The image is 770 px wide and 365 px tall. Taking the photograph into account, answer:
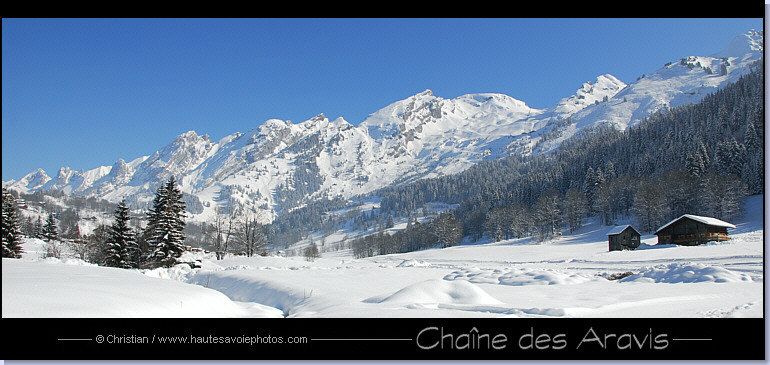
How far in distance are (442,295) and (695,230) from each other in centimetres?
5729

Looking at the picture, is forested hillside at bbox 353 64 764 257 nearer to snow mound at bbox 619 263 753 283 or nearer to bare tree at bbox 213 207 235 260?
snow mound at bbox 619 263 753 283

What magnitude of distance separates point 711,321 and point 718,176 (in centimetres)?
7564

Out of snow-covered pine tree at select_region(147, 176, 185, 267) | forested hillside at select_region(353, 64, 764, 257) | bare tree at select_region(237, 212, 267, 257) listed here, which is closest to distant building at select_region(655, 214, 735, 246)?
forested hillside at select_region(353, 64, 764, 257)

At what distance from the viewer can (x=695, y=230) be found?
54.3m

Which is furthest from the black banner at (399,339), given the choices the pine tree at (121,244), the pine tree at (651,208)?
the pine tree at (651,208)

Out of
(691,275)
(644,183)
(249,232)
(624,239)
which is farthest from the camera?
(644,183)

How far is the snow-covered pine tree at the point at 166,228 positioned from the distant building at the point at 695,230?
5157 centimetres

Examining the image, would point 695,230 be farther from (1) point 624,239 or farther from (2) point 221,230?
(2) point 221,230

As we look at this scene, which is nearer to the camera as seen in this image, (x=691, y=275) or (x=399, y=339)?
(x=399, y=339)

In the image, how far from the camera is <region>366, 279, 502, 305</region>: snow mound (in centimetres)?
742

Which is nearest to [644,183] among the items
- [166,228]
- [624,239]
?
[624,239]

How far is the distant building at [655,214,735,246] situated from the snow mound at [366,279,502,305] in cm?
5376
